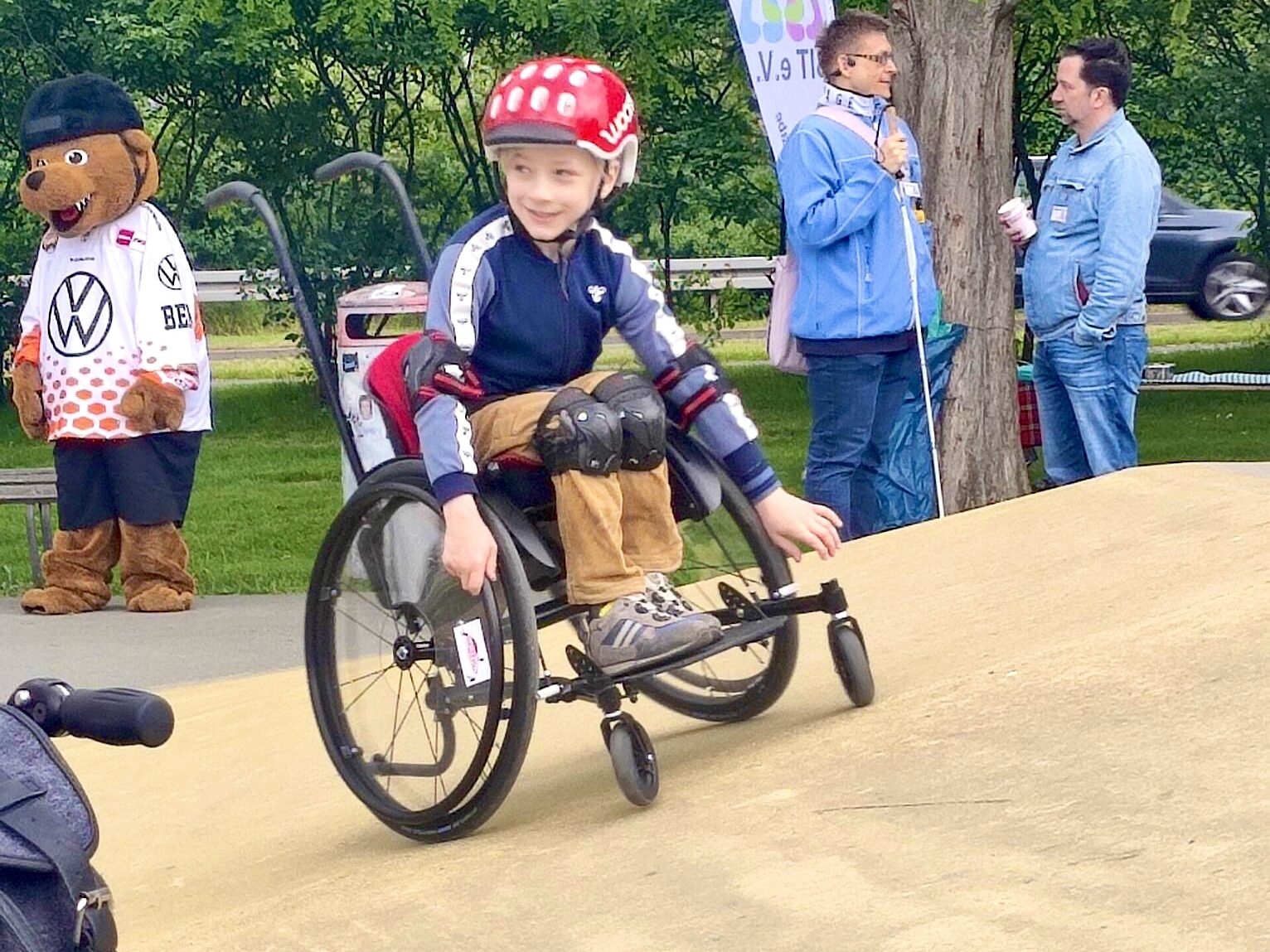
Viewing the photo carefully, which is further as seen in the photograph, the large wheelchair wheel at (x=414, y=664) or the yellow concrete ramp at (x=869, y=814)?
the large wheelchair wheel at (x=414, y=664)

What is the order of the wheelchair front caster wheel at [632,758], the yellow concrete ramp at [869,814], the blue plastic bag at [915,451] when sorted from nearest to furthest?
the yellow concrete ramp at [869,814] < the wheelchair front caster wheel at [632,758] < the blue plastic bag at [915,451]

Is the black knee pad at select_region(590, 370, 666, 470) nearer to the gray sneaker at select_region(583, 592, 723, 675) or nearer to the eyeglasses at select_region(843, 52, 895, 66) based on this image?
the gray sneaker at select_region(583, 592, 723, 675)

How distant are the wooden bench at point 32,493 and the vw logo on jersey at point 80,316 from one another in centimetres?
78

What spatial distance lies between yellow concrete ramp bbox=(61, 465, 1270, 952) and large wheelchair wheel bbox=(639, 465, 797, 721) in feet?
0.24

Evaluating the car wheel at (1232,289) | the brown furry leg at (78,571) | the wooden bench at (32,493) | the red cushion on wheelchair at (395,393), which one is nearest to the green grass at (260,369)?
the wooden bench at (32,493)

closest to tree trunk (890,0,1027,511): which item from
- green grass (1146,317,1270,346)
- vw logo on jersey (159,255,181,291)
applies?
vw logo on jersey (159,255,181,291)

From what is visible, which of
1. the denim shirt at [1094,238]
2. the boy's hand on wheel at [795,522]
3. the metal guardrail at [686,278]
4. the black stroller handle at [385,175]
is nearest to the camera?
the boy's hand on wheel at [795,522]

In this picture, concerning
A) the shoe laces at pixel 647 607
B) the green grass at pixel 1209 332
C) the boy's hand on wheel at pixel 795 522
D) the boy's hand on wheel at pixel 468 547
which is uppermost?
the boy's hand on wheel at pixel 468 547

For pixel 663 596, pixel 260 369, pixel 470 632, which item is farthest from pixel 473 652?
pixel 260 369

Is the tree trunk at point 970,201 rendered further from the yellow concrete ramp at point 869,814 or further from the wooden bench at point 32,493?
the wooden bench at point 32,493

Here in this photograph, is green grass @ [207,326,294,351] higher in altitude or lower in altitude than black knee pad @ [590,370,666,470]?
lower

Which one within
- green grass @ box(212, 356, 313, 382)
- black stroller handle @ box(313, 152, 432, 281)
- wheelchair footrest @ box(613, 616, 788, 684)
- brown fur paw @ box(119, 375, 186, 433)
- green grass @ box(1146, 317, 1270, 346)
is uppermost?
black stroller handle @ box(313, 152, 432, 281)

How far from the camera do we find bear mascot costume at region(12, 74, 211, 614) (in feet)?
26.0

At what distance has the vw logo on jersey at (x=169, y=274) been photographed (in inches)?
316
